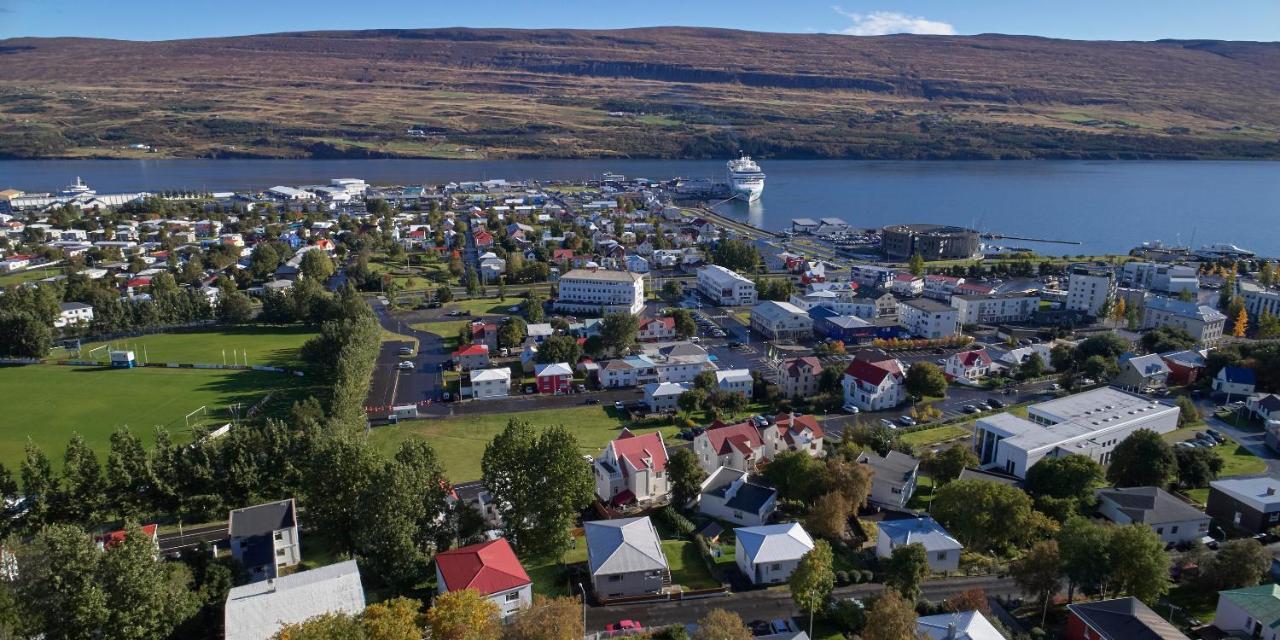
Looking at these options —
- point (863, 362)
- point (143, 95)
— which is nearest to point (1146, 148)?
point (863, 362)

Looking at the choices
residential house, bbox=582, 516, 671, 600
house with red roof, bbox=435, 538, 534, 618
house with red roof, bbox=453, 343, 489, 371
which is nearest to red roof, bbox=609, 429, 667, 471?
residential house, bbox=582, 516, 671, 600

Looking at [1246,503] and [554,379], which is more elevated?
[1246,503]

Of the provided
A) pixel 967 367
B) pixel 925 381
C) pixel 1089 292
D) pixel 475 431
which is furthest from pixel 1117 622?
pixel 1089 292

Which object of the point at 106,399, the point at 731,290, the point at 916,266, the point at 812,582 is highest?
the point at 916,266

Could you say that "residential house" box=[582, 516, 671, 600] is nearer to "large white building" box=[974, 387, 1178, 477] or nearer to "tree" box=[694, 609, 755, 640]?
"tree" box=[694, 609, 755, 640]

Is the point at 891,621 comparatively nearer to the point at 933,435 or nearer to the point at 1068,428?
the point at 1068,428

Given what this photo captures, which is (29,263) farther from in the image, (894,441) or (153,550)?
(894,441)

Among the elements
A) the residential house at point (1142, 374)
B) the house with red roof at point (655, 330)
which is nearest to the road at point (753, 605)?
the residential house at point (1142, 374)
